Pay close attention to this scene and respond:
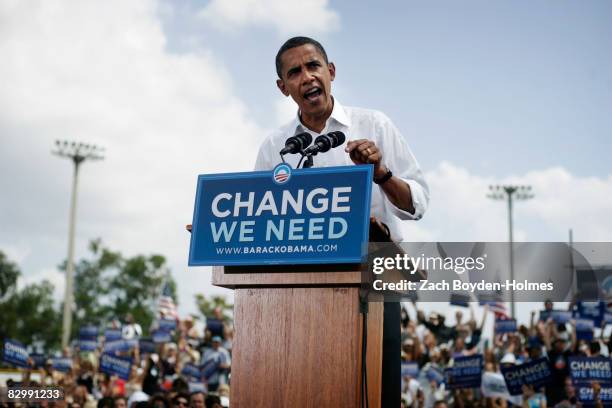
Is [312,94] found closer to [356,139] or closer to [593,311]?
[356,139]

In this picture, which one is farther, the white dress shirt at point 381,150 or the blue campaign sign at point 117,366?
the blue campaign sign at point 117,366

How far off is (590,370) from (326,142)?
6.41 meters

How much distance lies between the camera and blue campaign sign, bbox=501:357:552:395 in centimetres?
867

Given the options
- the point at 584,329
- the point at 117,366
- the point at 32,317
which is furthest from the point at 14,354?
the point at 32,317

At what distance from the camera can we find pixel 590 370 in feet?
26.8

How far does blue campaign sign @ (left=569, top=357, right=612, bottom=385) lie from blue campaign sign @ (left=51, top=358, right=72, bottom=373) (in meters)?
9.44

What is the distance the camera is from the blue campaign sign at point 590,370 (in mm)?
Result: 8117

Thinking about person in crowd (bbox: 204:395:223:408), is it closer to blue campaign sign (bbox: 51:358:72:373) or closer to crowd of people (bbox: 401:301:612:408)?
crowd of people (bbox: 401:301:612:408)

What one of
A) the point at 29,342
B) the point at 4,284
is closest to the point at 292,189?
the point at 29,342

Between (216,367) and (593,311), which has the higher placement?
(593,311)

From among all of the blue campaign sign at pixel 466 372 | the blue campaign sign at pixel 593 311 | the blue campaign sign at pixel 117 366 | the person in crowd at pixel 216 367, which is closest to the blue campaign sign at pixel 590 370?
the blue campaign sign at pixel 466 372

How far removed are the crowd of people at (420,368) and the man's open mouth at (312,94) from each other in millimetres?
5386

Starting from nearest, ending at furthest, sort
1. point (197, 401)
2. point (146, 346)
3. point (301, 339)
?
point (301, 339), point (197, 401), point (146, 346)

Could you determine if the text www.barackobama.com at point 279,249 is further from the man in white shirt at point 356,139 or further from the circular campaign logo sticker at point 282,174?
the man in white shirt at point 356,139
